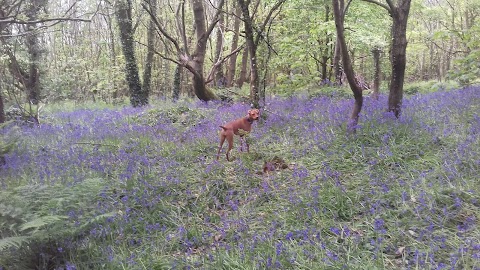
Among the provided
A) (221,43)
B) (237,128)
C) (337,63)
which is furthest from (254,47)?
(221,43)

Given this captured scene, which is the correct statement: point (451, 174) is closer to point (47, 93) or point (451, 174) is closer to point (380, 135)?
point (380, 135)

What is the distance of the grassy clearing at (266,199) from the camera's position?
10.8 ft

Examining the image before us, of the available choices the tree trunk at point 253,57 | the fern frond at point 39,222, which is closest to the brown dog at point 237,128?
the tree trunk at point 253,57

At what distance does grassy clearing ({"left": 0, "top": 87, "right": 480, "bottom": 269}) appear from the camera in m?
3.30

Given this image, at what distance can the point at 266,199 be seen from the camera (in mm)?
4582

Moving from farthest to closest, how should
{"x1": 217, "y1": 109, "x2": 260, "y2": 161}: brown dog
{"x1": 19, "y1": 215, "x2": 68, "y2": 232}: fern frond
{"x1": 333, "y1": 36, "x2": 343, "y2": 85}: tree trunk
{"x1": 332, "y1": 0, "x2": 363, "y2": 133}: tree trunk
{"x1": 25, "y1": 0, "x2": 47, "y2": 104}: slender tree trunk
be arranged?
{"x1": 25, "y1": 0, "x2": 47, "y2": 104}: slender tree trunk
{"x1": 333, "y1": 36, "x2": 343, "y2": 85}: tree trunk
{"x1": 332, "y1": 0, "x2": 363, "y2": 133}: tree trunk
{"x1": 217, "y1": 109, "x2": 260, "y2": 161}: brown dog
{"x1": 19, "y1": 215, "x2": 68, "y2": 232}: fern frond

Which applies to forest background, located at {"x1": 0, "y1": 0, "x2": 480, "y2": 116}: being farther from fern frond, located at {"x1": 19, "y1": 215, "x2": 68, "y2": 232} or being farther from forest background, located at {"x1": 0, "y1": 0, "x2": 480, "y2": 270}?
fern frond, located at {"x1": 19, "y1": 215, "x2": 68, "y2": 232}

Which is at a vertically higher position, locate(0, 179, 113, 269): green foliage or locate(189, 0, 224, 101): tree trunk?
locate(189, 0, 224, 101): tree trunk

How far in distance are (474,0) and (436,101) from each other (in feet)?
36.2

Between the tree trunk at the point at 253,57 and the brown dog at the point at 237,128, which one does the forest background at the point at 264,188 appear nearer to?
the tree trunk at the point at 253,57

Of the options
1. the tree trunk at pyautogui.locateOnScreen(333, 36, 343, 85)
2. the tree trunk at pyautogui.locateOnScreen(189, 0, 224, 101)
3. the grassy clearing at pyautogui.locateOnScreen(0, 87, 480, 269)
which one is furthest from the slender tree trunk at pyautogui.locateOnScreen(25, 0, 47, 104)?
the tree trunk at pyautogui.locateOnScreen(333, 36, 343, 85)

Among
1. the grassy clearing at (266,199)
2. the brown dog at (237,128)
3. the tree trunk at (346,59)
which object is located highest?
the tree trunk at (346,59)

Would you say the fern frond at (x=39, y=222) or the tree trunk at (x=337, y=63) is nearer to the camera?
the fern frond at (x=39, y=222)

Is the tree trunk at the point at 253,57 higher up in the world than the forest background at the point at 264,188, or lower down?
higher up
